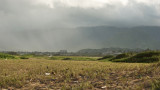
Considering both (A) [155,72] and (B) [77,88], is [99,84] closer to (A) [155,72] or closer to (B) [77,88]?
(B) [77,88]

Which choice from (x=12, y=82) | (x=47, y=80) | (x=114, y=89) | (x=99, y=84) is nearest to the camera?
(x=114, y=89)

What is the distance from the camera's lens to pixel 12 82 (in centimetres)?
795

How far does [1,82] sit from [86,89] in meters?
4.44

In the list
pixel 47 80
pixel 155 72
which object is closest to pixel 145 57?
pixel 155 72

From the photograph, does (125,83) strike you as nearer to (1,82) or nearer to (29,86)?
(29,86)

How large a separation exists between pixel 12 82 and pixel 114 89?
4848 mm

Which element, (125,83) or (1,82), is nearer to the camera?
(125,83)

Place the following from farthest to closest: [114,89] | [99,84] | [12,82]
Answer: [12,82] < [99,84] < [114,89]

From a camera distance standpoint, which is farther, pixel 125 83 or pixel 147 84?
pixel 125 83

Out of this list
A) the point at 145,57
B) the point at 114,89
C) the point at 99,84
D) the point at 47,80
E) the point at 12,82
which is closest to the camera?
the point at 114,89

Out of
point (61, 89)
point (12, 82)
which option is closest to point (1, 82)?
point (12, 82)

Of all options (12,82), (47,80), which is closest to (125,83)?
(47,80)

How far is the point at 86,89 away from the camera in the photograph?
20.6 feet

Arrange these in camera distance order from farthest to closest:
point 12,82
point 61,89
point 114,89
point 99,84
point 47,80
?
1. point 47,80
2. point 12,82
3. point 99,84
4. point 61,89
5. point 114,89
